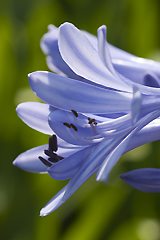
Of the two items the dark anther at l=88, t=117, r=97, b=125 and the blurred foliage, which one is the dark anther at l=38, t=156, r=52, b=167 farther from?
the blurred foliage

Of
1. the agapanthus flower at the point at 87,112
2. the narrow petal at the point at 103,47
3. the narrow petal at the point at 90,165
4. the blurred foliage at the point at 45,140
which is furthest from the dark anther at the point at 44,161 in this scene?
the blurred foliage at the point at 45,140

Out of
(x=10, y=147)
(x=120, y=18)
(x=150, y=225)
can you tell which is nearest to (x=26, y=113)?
(x=150, y=225)

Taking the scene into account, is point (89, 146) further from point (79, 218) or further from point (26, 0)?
point (26, 0)

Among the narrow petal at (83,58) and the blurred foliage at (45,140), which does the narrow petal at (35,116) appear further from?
the blurred foliage at (45,140)

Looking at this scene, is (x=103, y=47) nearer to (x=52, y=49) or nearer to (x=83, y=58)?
(x=83, y=58)

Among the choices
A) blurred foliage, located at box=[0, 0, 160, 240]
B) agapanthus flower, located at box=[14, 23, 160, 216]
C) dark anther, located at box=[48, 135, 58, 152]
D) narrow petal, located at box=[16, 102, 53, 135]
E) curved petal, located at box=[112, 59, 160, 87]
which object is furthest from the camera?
blurred foliage, located at box=[0, 0, 160, 240]

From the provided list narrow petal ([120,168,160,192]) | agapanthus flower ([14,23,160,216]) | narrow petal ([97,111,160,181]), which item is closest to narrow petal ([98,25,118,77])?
agapanthus flower ([14,23,160,216])
